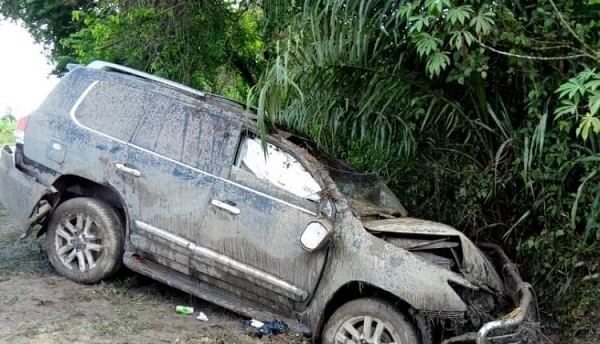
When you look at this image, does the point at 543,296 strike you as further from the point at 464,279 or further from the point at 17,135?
the point at 17,135

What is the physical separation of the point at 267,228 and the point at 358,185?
4.01 feet

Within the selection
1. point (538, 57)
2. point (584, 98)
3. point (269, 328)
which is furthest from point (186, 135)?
point (584, 98)

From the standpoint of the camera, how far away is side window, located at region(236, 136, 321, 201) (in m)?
4.88

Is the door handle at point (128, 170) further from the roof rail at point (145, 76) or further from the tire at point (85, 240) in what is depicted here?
the roof rail at point (145, 76)

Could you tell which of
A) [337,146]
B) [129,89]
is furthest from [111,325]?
[337,146]

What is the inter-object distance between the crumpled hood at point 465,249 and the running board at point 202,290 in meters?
1.00

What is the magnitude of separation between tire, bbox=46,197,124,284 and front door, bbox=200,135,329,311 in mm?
939

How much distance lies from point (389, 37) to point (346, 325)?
101 inches

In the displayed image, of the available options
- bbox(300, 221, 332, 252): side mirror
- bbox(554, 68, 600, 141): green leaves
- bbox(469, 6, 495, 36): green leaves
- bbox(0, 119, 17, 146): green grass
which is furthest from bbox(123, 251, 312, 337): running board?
bbox(0, 119, 17, 146): green grass

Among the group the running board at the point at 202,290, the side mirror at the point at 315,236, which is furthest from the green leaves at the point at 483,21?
the running board at the point at 202,290

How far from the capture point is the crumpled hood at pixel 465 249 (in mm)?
4617

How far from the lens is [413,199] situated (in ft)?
21.0

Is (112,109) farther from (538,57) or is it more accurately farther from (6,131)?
(6,131)

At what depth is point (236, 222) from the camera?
487 cm
